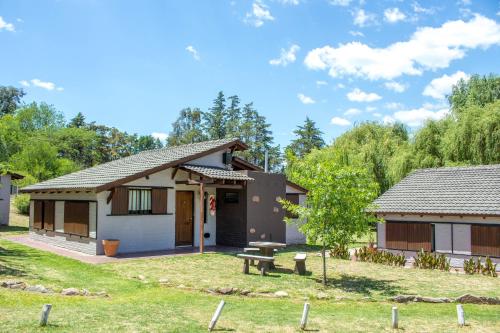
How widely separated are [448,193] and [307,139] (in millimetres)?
51352

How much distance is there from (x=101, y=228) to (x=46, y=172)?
27.4 m

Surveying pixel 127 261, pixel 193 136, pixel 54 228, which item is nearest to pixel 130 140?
pixel 193 136

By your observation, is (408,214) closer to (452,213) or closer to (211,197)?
(452,213)

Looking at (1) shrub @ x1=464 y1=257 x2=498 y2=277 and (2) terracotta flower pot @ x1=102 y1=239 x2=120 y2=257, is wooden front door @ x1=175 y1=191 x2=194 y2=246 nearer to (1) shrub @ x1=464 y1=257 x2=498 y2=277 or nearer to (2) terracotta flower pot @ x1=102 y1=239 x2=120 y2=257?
(2) terracotta flower pot @ x1=102 y1=239 x2=120 y2=257

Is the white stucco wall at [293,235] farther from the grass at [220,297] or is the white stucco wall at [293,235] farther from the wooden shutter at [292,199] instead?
the grass at [220,297]

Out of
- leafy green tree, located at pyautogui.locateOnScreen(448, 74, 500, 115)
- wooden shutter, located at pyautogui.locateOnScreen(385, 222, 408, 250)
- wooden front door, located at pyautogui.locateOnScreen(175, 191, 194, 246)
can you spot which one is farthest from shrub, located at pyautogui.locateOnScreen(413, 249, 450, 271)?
leafy green tree, located at pyautogui.locateOnScreen(448, 74, 500, 115)

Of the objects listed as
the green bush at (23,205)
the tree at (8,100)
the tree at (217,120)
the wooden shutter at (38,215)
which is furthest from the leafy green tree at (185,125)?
the wooden shutter at (38,215)

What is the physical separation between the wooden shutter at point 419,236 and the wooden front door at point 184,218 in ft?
29.9

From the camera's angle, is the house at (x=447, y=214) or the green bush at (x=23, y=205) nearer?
the house at (x=447, y=214)

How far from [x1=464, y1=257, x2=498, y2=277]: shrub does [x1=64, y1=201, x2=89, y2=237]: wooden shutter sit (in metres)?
13.7

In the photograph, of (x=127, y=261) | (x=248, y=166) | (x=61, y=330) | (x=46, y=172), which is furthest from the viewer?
(x=46, y=172)

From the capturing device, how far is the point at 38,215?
23.0 metres

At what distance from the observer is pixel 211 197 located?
19688 mm

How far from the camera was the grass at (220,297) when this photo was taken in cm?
820
